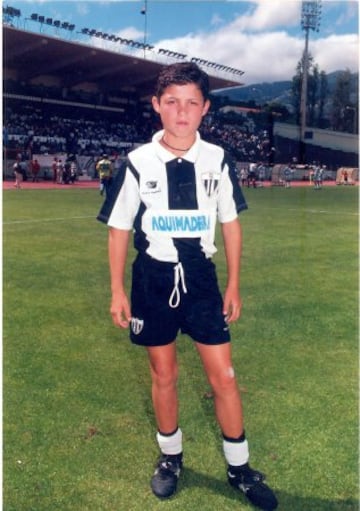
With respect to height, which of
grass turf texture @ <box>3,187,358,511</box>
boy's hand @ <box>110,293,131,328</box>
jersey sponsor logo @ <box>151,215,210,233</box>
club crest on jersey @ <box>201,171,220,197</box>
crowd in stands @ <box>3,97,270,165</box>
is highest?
crowd in stands @ <box>3,97,270,165</box>

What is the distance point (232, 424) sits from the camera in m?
3.22

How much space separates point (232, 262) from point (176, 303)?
385 millimetres

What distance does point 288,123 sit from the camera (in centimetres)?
7056

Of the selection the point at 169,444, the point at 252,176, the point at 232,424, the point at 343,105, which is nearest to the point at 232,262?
the point at 232,424

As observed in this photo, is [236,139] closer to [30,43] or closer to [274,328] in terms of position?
[30,43]

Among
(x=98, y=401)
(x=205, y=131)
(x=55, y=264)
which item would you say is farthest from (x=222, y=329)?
(x=205, y=131)

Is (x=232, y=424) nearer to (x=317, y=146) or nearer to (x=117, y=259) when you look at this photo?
(x=117, y=259)

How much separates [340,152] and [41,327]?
64093mm

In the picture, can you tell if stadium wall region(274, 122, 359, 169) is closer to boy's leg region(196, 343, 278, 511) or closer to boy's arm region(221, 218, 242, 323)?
boy's arm region(221, 218, 242, 323)

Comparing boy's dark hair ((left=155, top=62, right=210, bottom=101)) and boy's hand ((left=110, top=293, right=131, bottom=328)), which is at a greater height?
boy's dark hair ((left=155, top=62, right=210, bottom=101))

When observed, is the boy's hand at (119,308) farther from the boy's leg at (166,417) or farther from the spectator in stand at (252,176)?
the spectator in stand at (252,176)

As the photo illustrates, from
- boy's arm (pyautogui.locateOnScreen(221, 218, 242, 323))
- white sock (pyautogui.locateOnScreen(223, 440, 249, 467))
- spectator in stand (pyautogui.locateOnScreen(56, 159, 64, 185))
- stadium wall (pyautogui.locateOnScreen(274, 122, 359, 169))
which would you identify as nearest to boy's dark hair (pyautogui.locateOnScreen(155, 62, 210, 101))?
boy's arm (pyautogui.locateOnScreen(221, 218, 242, 323))

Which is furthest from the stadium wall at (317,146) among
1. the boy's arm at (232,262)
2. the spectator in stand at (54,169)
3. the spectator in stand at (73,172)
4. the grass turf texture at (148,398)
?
the boy's arm at (232,262)

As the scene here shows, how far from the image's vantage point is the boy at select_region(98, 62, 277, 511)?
3.08 meters
